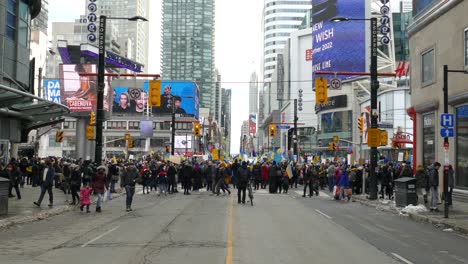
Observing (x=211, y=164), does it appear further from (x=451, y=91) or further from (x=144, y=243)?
(x=144, y=243)

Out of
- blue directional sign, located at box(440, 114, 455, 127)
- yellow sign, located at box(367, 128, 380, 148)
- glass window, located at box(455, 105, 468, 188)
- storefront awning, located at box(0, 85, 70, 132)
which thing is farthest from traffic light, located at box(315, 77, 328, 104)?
storefront awning, located at box(0, 85, 70, 132)

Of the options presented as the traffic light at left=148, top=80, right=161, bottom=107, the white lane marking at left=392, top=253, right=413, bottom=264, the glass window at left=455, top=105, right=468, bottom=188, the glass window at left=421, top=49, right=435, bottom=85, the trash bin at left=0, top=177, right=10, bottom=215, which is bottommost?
the white lane marking at left=392, top=253, right=413, bottom=264

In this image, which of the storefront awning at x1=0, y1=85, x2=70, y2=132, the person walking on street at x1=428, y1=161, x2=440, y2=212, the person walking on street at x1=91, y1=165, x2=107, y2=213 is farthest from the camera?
the storefront awning at x1=0, y1=85, x2=70, y2=132

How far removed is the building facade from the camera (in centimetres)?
2275

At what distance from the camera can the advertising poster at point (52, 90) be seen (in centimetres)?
6550

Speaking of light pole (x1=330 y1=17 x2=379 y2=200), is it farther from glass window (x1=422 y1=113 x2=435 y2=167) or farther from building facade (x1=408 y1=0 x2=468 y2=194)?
glass window (x1=422 y1=113 x2=435 y2=167)

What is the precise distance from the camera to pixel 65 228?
13961mm

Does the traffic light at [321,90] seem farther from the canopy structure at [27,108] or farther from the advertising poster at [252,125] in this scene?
the advertising poster at [252,125]

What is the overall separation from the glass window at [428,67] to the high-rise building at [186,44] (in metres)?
84.5

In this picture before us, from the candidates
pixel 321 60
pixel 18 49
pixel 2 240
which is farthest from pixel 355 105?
pixel 2 240

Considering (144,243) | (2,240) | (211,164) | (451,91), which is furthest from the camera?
(211,164)

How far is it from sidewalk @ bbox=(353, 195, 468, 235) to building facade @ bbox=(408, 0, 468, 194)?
2.90 m

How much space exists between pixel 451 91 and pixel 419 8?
6.51 meters

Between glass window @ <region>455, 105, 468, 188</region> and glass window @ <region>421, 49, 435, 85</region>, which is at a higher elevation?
glass window @ <region>421, 49, 435, 85</region>
